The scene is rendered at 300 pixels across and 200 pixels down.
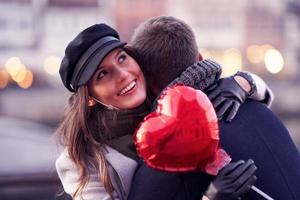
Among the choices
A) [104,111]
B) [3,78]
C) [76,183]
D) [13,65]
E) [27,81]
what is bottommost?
[13,65]

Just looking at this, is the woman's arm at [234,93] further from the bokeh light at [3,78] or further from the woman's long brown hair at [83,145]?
the bokeh light at [3,78]

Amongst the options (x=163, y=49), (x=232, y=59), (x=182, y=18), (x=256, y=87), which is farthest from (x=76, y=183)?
(x=182, y=18)

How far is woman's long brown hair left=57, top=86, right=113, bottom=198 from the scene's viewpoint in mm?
2184

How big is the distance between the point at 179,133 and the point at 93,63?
47 centimetres

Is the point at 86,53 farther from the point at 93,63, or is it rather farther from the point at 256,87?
the point at 256,87

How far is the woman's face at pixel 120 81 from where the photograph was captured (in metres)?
2.19

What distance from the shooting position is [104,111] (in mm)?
2268

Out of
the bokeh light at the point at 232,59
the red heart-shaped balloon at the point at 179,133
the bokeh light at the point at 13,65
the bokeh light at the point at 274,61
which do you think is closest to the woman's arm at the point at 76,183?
the red heart-shaped balloon at the point at 179,133

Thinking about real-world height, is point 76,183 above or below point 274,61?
above

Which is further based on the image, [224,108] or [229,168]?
[224,108]

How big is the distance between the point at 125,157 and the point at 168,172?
309mm

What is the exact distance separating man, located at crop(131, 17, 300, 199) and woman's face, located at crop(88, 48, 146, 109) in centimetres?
4

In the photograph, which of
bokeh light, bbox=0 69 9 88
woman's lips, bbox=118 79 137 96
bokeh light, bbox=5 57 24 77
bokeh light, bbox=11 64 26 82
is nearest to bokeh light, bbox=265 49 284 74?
bokeh light, bbox=11 64 26 82

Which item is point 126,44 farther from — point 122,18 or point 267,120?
point 122,18
